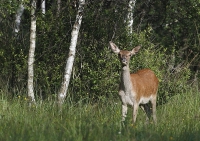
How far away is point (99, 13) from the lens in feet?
43.1

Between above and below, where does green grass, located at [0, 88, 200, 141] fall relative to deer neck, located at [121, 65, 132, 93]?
below

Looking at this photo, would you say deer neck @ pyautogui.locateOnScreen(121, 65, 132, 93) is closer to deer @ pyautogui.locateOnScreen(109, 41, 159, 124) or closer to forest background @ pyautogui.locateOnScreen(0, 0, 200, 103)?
deer @ pyautogui.locateOnScreen(109, 41, 159, 124)

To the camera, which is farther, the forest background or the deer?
the forest background

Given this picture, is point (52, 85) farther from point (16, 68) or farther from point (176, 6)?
point (176, 6)

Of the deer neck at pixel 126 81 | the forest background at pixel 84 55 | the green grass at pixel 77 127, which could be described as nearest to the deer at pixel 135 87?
the deer neck at pixel 126 81

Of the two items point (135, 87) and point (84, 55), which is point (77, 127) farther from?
point (84, 55)

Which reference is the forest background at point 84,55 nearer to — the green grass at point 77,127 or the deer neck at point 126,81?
the deer neck at point 126,81

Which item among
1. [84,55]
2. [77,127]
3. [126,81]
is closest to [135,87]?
[126,81]

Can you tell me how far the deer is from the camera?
1045 cm

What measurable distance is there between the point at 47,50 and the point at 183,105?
11.1ft

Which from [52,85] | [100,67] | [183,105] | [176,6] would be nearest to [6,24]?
[52,85]

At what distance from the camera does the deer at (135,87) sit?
1045cm

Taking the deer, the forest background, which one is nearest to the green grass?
the deer

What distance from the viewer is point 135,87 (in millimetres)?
11000
